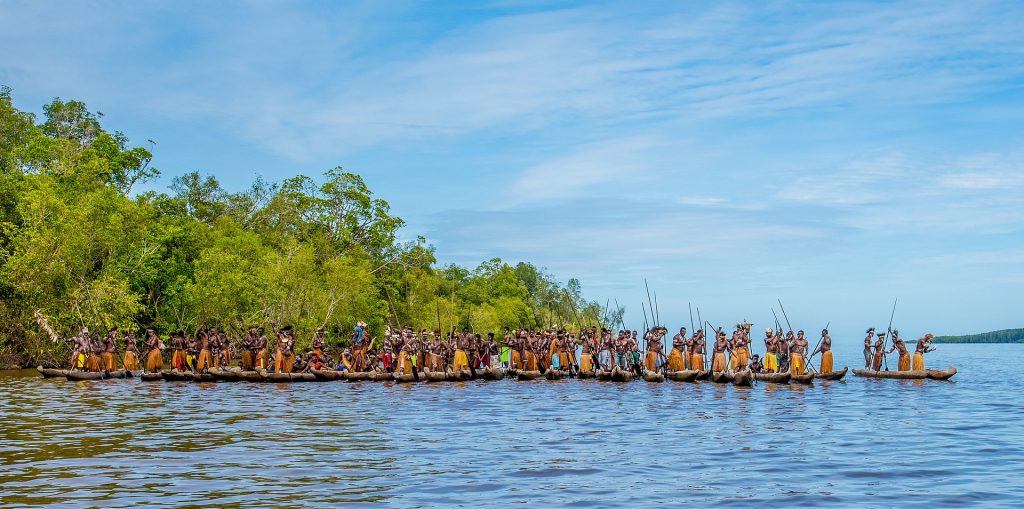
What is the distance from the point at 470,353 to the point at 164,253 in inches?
854

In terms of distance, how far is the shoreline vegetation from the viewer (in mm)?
42562

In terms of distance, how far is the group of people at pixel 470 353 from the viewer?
34.6m

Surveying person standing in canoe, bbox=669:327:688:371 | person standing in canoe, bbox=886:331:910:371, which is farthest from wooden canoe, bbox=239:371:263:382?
person standing in canoe, bbox=886:331:910:371

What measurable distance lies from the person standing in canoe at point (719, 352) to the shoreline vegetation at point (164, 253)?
31.0ft

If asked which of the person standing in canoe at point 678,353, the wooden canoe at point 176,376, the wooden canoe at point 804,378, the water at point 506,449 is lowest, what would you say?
the water at point 506,449

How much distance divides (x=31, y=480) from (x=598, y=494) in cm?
837

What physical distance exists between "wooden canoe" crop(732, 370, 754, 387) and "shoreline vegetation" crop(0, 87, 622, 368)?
40.1ft

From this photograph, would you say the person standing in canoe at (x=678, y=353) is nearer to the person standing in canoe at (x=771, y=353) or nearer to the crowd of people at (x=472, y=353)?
the crowd of people at (x=472, y=353)

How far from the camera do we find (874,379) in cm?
3688

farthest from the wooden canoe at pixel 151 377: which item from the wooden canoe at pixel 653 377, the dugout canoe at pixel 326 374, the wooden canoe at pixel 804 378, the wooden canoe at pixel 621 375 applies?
the wooden canoe at pixel 804 378

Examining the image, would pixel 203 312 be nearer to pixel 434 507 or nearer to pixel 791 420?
pixel 791 420

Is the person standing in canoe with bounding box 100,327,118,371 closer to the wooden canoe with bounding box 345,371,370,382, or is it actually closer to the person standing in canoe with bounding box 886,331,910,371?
the wooden canoe with bounding box 345,371,370,382

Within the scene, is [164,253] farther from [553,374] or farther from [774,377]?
[774,377]

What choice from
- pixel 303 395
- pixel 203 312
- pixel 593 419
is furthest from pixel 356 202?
pixel 593 419
